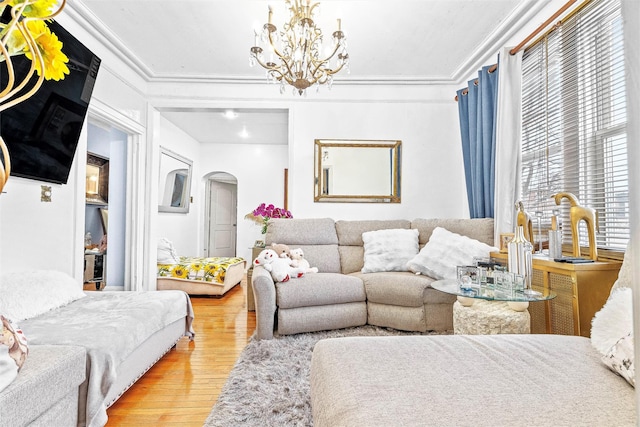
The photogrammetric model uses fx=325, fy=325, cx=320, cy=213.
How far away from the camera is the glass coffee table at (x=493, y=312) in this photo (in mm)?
1805

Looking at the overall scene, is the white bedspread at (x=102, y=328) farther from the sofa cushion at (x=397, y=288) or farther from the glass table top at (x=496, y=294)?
the glass table top at (x=496, y=294)

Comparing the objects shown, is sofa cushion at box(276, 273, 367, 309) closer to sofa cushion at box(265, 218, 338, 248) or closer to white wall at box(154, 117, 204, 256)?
sofa cushion at box(265, 218, 338, 248)

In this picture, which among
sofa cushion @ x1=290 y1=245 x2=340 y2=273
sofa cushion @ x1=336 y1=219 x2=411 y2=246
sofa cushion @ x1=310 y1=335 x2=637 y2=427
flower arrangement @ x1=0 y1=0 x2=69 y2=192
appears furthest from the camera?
sofa cushion @ x1=336 y1=219 x2=411 y2=246

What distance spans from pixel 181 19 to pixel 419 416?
3188 millimetres

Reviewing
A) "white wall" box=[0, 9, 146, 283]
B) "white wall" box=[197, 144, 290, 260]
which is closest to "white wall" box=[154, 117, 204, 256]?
"white wall" box=[197, 144, 290, 260]

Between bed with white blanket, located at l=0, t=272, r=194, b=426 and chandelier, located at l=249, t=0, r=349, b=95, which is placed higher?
chandelier, located at l=249, t=0, r=349, b=95

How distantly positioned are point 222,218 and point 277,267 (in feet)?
15.1

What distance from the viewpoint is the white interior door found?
6.70 m

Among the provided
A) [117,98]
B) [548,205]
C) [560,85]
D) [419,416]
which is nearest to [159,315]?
[419,416]

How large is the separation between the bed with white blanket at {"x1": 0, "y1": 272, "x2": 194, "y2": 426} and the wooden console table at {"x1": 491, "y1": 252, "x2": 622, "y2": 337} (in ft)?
7.70

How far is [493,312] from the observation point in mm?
1926

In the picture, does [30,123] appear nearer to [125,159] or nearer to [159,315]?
[159,315]

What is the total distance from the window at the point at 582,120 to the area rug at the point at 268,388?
6.23 ft

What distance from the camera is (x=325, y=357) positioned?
110 cm
